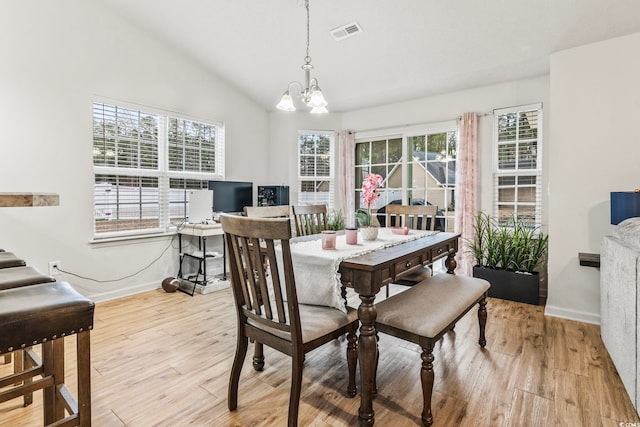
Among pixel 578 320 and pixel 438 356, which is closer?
pixel 438 356

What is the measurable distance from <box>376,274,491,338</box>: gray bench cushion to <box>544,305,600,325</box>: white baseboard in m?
1.31

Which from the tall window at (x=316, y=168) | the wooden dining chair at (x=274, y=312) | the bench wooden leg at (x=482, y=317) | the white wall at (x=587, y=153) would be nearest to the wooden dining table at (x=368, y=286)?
the wooden dining chair at (x=274, y=312)

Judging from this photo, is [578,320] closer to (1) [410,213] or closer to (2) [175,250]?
(1) [410,213]

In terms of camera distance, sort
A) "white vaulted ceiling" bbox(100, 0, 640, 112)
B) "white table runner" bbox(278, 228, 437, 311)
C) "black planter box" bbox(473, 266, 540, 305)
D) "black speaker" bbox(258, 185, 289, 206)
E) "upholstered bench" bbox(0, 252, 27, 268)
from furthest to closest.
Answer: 1. "black speaker" bbox(258, 185, 289, 206)
2. "black planter box" bbox(473, 266, 540, 305)
3. "white vaulted ceiling" bbox(100, 0, 640, 112)
4. "upholstered bench" bbox(0, 252, 27, 268)
5. "white table runner" bbox(278, 228, 437, 311)

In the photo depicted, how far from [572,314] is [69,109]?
16.8ft

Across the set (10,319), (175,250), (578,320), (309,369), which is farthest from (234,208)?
(578,320)

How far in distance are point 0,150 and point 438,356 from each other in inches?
155

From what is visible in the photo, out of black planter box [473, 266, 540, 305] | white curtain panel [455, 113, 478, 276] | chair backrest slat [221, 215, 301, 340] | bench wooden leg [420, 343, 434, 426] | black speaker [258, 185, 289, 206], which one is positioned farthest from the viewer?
black speaker [258, 185, 289, 206]

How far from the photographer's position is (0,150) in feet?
9.46

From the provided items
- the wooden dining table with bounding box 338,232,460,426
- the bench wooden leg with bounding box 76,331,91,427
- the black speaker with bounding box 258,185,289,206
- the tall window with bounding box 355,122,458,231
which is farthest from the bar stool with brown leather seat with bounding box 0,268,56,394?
the tall window with bounding box 355,122,458,231

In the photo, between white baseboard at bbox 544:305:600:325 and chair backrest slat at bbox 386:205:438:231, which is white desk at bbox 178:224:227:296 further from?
white baseboard at bbox 544:305:600:325

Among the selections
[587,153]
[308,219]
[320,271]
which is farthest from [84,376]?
[587,153]

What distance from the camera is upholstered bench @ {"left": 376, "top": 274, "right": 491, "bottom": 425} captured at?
1.61 metres

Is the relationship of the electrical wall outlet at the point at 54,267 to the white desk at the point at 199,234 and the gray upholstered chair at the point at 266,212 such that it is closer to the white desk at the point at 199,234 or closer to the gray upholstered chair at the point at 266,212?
the white desk at the point at 199,234
